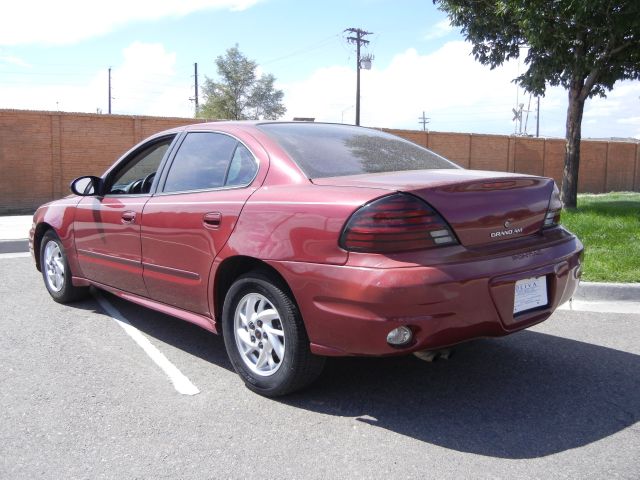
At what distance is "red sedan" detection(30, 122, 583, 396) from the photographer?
2.96 m

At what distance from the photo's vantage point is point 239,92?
44.8 meters

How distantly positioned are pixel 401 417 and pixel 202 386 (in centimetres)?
125

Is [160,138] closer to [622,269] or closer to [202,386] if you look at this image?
[202,386]

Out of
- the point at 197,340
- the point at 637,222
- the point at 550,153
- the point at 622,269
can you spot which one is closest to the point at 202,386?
the point at 197,340

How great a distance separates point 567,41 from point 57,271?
9851 mm

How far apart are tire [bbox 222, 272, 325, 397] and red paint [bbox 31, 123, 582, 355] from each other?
0.39 feet

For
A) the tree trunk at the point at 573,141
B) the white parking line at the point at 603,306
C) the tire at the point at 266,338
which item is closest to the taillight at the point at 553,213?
the tire at the point at 266,338

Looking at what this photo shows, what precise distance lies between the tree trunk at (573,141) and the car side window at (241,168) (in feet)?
34.2

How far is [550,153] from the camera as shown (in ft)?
106

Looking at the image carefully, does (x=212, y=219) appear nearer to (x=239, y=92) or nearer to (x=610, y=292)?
(x=610, y=292)

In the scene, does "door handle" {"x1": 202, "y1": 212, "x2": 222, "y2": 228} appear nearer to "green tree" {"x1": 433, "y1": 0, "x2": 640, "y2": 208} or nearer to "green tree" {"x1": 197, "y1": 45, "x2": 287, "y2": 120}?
"green tree" {"x1": 433, "y1": 0, "x2": 640, "y2": 208}

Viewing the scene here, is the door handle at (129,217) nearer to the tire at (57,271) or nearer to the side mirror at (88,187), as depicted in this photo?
the side mirror at (88,187)

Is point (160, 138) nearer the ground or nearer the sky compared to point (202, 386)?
nearer the sky

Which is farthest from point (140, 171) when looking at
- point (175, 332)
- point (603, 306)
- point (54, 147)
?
point (54, 147)
